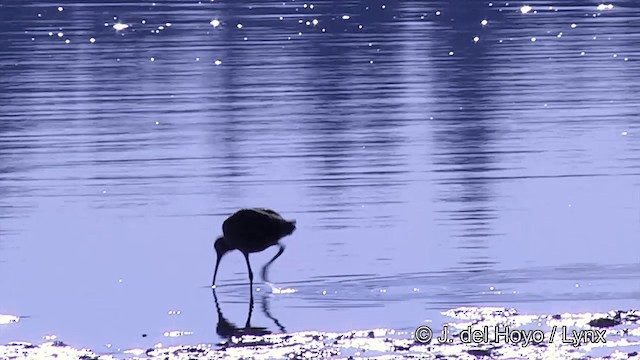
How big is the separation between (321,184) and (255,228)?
6.54m

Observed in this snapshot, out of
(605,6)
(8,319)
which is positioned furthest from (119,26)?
(8,319)

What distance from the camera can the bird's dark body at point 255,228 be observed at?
13398 mm

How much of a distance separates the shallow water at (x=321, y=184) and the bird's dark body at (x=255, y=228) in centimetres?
43

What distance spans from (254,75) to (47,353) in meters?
27.1

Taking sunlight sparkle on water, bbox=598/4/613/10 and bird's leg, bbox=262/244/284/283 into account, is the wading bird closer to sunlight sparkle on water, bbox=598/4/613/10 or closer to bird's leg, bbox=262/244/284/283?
bird's leg, bbox=262/244/284/283

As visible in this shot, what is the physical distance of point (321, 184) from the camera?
19953 mm

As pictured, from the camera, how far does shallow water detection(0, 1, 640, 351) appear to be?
513 inches

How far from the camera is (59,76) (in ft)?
127

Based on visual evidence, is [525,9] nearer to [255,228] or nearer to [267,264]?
[267,264]

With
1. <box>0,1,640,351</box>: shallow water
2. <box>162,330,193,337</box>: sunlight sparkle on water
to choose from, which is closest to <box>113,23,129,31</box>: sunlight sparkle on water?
<box>0,1,640,351</box>: shallow water

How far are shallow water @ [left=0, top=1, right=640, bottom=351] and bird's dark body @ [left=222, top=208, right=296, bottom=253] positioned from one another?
0.43 m

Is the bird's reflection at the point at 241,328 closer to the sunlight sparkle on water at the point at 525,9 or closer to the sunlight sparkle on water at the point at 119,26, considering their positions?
the sunlight sparkle on water at the point at 119,26

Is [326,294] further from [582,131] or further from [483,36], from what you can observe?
[483,36]

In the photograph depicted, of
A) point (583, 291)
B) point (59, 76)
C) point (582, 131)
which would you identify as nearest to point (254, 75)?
point (59, 76)
